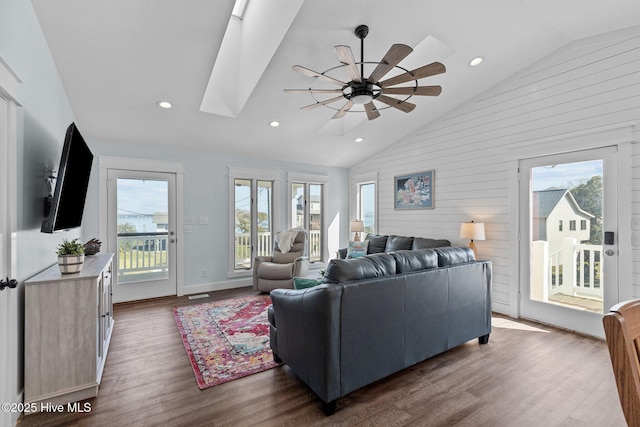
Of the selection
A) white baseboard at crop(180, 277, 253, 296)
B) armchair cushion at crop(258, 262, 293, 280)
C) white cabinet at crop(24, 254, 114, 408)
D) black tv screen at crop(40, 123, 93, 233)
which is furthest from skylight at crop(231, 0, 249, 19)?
white baseboard at crop(180, 277, 253, 296)

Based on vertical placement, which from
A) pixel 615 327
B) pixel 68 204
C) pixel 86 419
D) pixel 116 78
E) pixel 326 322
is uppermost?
pixel 116 78

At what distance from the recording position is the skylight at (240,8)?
9.78ft

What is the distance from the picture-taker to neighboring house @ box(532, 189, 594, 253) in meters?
3.25

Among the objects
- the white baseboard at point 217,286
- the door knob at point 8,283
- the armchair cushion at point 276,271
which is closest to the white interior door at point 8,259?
the door knob at point 8,283

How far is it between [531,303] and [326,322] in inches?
125

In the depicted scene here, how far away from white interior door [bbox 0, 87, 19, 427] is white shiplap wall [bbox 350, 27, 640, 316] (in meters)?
4.78

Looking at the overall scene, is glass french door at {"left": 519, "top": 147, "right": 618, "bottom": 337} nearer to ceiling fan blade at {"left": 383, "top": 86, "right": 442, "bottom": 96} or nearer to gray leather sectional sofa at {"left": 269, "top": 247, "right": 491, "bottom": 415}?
gray leather sectional sofa at {"left": 269, "top": 247, "right": 491, "bottom": 415}

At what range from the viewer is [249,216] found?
5.42 meters

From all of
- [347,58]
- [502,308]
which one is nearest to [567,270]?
[502,308]

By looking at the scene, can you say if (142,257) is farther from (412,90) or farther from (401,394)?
(412,90)

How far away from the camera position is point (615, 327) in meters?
0.76

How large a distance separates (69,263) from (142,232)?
2.47m

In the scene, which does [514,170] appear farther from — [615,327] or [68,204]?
[68,204]

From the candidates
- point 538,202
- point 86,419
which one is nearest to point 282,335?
point 86,419
